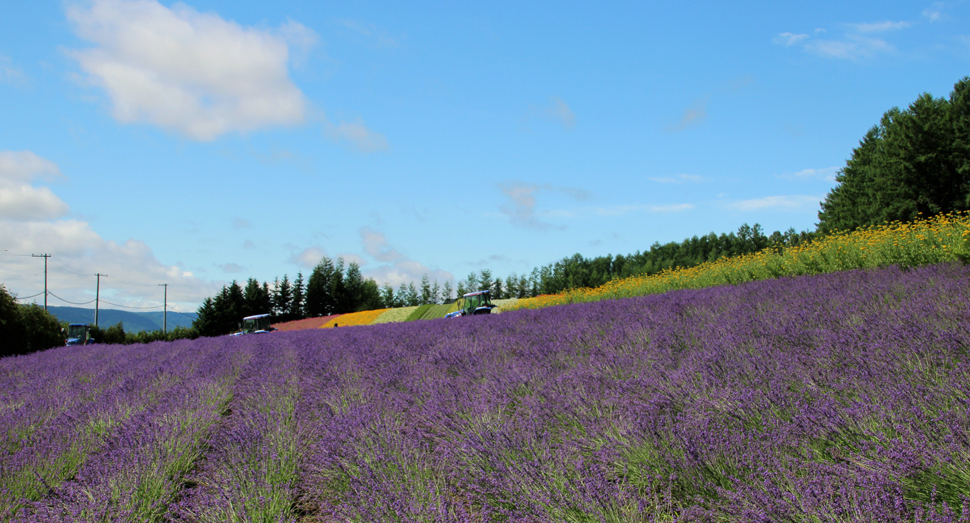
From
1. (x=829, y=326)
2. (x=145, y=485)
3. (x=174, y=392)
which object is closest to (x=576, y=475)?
(x=145, y=485)

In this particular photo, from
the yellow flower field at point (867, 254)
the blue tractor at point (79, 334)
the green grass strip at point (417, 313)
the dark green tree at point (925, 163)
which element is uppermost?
the dark green tree at point (925, 163)

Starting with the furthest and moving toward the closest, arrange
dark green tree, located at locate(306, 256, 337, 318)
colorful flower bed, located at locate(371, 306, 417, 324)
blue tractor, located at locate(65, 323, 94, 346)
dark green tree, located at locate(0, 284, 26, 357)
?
dark green tree, located at locate(306, 256, 337, 318), colorful flower bed, located at locate(371, 306, 417, 324), blue tractor, located at locate(65, 323, 94, 346), dark green tree, located at locate(0, 284, 26, 357)

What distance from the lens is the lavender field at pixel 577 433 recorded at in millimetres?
1531

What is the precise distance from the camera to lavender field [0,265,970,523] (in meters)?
1.53

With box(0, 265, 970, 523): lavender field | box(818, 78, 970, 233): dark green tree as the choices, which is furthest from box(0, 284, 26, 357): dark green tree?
box(818, 78, 970, 233): dark green tree

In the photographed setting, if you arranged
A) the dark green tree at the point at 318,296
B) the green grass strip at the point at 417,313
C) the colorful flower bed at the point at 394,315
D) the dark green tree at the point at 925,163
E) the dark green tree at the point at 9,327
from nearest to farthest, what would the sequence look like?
1. the dark green tree at the point at 9,327
2. the dark green tree at the point at 925,163
3. the green grass strip at the point at 417,313
4. the colorful flower bed at the point at 394,315
5. the dark green tree at the point at 318,296

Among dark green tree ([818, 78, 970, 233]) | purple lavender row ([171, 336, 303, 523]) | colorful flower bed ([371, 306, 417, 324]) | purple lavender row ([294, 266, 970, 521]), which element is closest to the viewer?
purple lavender row ([294, 266, 970, 521])

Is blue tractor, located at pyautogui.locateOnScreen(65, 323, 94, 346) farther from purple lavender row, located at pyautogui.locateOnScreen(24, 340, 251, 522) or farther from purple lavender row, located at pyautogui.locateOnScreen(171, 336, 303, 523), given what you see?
purple lavender row, located at pyautogui.locateOnScreen(171, 336, 303, 523)

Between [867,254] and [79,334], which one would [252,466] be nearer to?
[867,254]

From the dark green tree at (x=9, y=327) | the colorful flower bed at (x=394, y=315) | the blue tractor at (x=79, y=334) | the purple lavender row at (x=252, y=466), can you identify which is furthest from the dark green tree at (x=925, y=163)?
the blue tractor at (x=79, y=334)

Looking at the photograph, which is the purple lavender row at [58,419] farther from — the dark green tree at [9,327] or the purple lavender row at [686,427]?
the dark green tree at [9,327]

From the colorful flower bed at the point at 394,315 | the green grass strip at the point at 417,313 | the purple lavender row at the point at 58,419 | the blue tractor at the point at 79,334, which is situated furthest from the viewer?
the colorful flower bed at the point at 394,315

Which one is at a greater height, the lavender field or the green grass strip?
the green grass strip

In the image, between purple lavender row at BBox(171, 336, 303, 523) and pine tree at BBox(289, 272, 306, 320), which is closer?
purple lavender row at BBox(171, 336, 303, 523)
